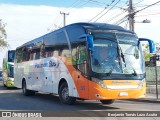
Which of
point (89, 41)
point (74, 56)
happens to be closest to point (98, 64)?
point (89, 41)

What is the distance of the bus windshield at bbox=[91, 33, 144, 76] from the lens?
48.4 ft

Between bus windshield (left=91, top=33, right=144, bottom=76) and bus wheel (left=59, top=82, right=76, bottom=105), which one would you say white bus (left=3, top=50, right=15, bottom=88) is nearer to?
bus wheel (left=59, top=82, right=76, bottom=105)

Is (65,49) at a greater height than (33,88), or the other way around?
(65,49)

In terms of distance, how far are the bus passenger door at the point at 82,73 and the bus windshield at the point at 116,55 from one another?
1.82 feet

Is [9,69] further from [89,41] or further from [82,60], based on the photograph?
[89,41]

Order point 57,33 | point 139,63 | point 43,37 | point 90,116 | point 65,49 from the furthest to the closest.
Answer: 1. point 43,37
2. point 57,33
3. point 65,49
4. point 139,63
5. point 90,116

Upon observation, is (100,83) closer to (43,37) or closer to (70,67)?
(70,67)

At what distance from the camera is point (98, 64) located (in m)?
14.7

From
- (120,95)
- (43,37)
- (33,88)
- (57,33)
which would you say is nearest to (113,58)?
(120,95)

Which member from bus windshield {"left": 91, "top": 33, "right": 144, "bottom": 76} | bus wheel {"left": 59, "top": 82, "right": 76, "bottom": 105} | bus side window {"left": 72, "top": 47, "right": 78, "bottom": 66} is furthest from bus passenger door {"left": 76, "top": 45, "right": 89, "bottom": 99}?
bus wheel {"left": 59, "top": 82, "right": 76, "bottom": 105}

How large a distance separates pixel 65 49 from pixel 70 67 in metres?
1.15

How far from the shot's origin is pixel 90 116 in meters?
12.8

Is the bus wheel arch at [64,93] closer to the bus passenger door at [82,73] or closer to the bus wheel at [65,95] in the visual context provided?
the bus wheel at [65,95]

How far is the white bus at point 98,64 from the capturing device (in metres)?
14.6
